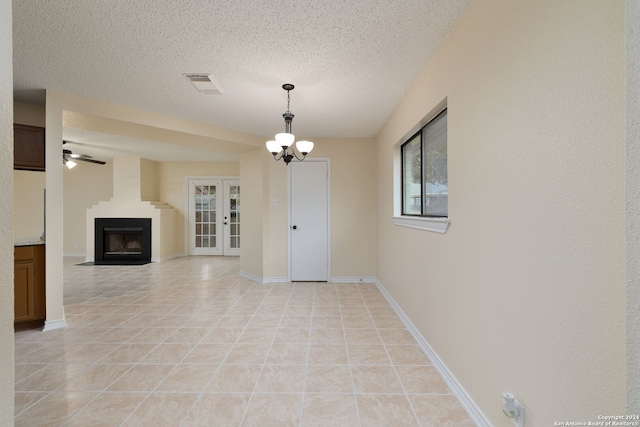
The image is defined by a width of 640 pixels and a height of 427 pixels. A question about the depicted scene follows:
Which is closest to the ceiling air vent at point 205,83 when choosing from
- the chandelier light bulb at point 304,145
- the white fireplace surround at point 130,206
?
the chandelier light bulb at point 304,145

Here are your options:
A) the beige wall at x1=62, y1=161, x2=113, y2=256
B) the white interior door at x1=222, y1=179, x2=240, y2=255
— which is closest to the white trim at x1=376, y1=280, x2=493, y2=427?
the white interior door at x1=222, y1=179, x2=240, y2=255

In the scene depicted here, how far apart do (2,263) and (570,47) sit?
1.86 metres

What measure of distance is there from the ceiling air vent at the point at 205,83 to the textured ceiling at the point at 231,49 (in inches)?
2.4

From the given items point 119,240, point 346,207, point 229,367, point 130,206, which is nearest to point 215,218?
point 130,206

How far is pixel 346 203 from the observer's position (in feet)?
15.5

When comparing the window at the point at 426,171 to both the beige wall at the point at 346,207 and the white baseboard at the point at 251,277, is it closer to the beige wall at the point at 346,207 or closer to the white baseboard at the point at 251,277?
the beige wall at the point at 346,207

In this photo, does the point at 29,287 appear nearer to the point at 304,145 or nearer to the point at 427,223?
the point at 304,145

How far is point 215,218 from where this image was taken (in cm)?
751

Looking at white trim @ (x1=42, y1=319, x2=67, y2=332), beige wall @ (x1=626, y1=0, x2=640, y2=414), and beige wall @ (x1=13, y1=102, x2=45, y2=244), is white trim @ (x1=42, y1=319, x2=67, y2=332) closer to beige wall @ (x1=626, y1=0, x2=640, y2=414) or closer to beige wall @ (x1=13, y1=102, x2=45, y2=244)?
beige wall @ (x1=13, y1=102, x2=45, y2=244)

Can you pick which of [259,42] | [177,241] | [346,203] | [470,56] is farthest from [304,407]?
[177,241]

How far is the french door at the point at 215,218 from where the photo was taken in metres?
7.46

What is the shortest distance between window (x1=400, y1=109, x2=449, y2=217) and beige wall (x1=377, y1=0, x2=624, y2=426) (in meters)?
0.45

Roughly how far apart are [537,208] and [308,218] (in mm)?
3780

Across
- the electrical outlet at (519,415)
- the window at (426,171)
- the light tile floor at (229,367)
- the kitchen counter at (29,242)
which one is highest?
the window at (426,171)
